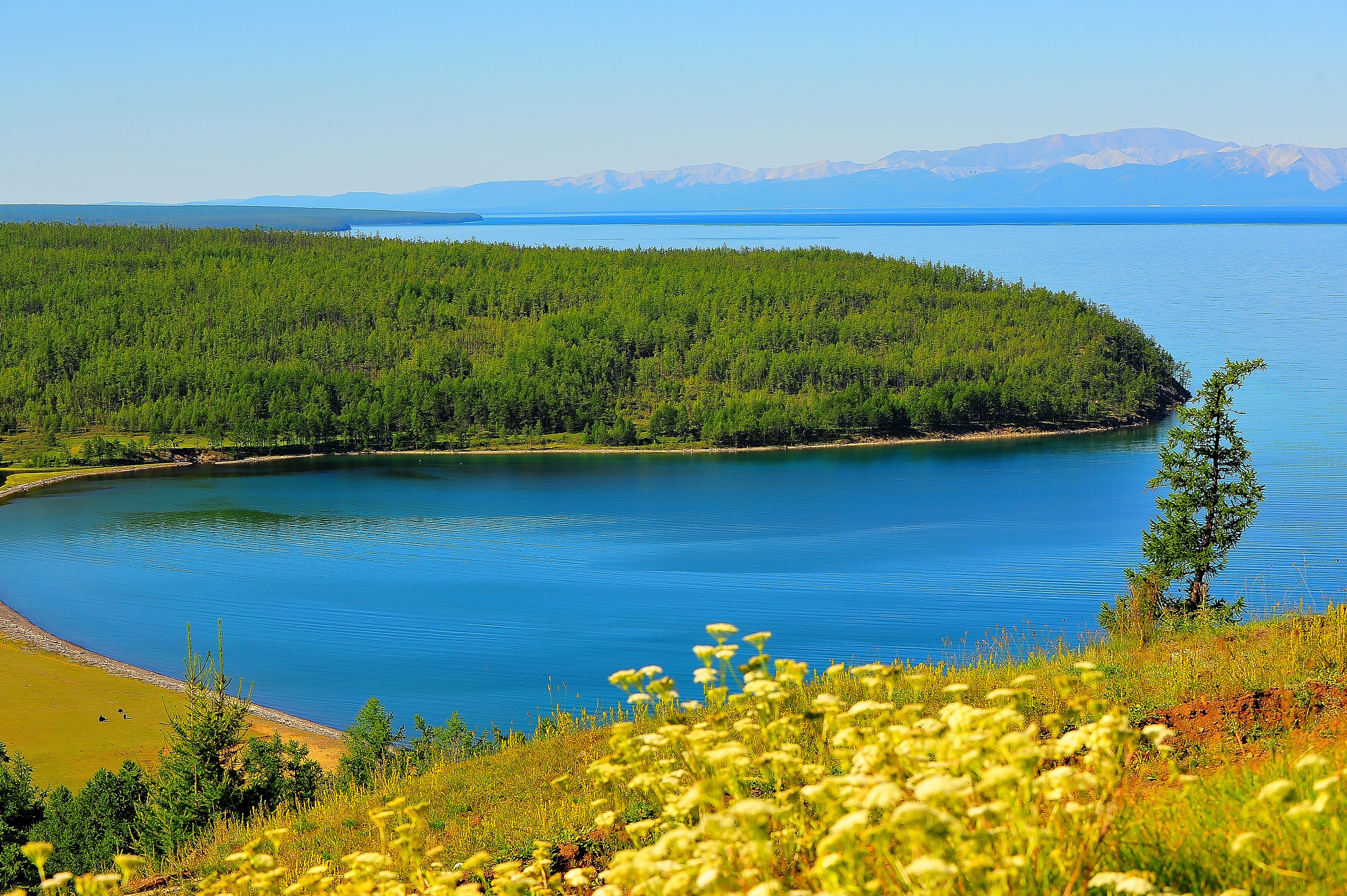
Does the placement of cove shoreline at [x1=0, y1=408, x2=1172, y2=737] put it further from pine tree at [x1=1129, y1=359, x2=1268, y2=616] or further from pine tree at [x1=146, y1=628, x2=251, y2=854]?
pine tree at [x1=1129, y1=359, x2=1268, y2=616]

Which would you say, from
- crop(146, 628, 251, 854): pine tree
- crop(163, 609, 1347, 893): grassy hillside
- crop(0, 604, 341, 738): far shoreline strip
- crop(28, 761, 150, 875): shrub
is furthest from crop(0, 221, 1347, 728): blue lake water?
crop(163, 609, 1347, 893): grassy hillside

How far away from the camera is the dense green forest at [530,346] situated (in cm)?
11188

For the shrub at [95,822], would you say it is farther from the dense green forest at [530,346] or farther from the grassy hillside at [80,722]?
the dense green forest at [530,346]

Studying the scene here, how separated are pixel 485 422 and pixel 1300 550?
80.2 meters

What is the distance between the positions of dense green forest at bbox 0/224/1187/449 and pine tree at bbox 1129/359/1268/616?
83.2 meters

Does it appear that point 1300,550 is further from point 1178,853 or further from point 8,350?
point 8,350

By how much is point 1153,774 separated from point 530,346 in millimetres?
130337

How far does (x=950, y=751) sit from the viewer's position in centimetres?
424

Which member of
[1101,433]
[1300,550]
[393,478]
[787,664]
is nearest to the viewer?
[787,664]

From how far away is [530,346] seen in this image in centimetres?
13550

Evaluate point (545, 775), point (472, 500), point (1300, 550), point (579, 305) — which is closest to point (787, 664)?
point (545, 775)

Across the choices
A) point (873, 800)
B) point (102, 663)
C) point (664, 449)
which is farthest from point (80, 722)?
point (664, 449)

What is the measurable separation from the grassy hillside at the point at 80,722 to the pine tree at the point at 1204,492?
23.4m

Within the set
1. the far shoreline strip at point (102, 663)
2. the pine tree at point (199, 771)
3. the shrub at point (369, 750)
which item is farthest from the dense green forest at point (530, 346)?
the pine tree at point (199, 771)
